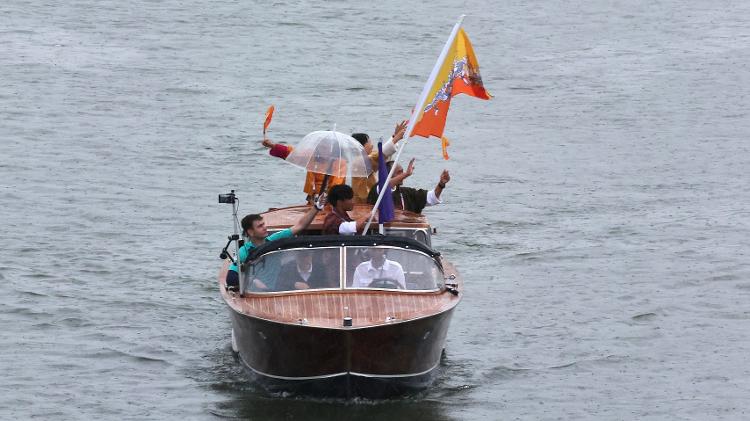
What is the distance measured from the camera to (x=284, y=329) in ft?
54.4

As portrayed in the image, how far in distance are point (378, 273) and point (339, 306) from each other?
90cm

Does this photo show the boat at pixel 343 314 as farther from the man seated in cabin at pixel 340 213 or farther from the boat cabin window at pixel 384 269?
the man seated in cabin at pixel 340 213

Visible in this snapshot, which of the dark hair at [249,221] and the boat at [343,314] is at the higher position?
the dark hair at [249,221]

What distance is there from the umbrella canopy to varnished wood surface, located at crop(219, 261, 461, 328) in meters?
1.84

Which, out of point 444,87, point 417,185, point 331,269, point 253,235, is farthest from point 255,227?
point 417,185

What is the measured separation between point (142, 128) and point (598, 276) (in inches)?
593

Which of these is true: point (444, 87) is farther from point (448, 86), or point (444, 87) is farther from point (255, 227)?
point (255, 227)

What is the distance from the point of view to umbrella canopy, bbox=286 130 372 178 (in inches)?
717

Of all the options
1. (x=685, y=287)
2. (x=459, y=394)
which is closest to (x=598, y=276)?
(x=685, y=287)

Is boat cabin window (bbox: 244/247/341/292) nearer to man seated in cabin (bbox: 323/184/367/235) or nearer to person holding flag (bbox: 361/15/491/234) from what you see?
man seated in cabin (bbox: 323/184/367/235)

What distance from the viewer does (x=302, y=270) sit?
57.6ft

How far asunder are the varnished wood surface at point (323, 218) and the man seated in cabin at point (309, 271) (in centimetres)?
115

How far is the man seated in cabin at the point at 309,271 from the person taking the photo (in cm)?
1745

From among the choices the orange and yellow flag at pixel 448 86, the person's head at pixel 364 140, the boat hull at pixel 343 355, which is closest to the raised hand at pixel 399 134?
the person's head at pixel 364 140
